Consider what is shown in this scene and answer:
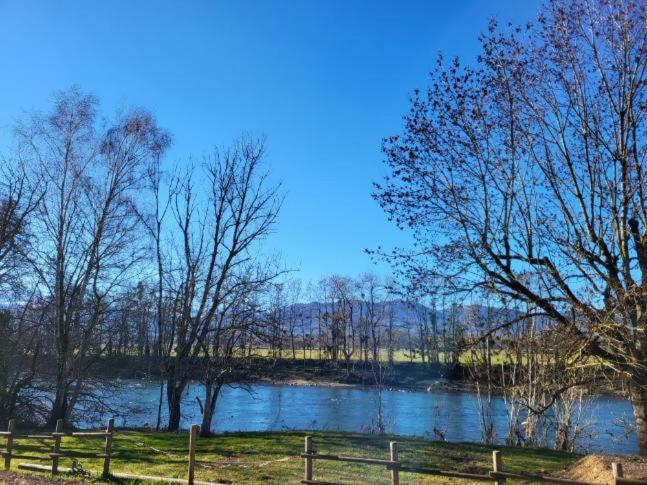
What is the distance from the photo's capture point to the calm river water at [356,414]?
77.3 feet

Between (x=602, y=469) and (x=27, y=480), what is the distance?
10.1 m

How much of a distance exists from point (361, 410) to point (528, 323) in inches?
698

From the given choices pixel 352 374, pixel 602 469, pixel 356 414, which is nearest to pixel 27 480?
pixel 602 469

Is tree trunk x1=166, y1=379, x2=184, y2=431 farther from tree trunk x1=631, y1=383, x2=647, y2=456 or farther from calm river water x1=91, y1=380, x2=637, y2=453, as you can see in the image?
tree trunk x1=631, y1=383, x2=647, y2=456

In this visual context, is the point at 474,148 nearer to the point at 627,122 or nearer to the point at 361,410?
the point at 627,122

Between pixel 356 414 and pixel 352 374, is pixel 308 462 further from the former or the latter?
pixel 352 374

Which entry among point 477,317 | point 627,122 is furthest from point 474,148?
point 477,317

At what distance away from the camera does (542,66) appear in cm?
1250

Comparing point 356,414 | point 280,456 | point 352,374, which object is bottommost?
point 356,414

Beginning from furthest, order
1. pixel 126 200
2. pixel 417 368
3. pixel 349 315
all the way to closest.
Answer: pixel 349 315
pixel 417 368
pixel 126 200

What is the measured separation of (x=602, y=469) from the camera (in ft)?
30.4

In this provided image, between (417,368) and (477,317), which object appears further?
(417,368)

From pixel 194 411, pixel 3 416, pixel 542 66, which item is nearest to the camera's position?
pixel 542 66

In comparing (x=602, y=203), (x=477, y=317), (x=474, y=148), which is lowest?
(x=477, y=317)
